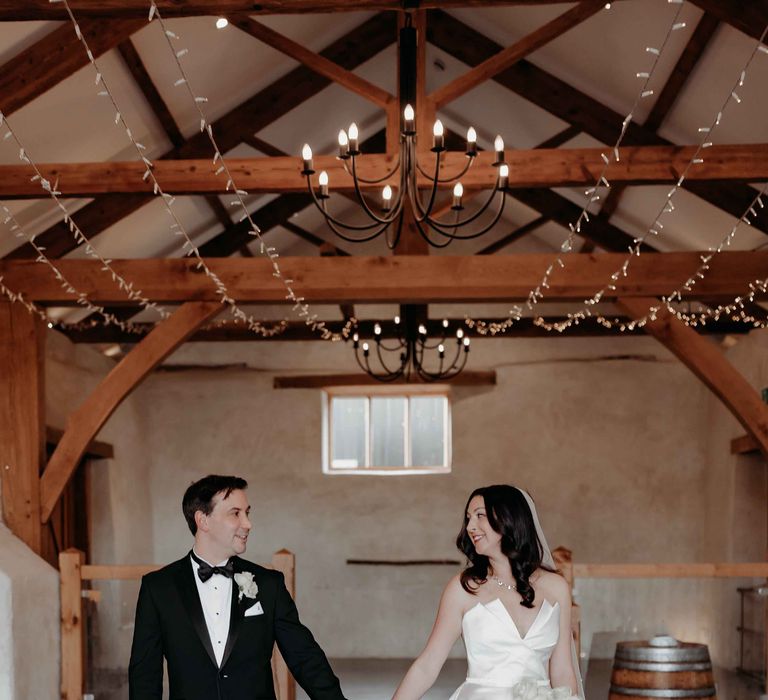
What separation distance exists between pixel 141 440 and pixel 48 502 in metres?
4.56

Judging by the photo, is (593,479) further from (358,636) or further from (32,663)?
(32,663)

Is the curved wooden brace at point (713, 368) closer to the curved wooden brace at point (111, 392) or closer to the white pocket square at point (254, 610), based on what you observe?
the curved wooden brace at point (111, 392)

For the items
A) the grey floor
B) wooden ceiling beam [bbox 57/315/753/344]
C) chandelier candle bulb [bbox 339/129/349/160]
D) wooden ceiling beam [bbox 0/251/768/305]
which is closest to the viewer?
chandelier candle bulb [bbox 339/129/349/160]

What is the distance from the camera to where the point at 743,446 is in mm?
10617

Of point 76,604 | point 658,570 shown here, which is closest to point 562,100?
point 658,570

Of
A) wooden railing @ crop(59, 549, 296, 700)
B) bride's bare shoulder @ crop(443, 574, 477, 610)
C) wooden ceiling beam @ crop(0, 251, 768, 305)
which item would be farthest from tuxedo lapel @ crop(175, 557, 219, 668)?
wooden ceiling beam @ crop(0, 251, 768, 305)

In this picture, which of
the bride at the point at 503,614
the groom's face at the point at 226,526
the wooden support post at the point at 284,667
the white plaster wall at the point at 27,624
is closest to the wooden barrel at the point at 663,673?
the wooden support post at the point at 284,667

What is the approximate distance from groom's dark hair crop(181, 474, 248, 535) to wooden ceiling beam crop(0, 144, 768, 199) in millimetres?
3330

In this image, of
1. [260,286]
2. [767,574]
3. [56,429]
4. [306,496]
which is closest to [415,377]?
[306,496]

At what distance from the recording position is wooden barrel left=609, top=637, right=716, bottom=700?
5852 millimetres

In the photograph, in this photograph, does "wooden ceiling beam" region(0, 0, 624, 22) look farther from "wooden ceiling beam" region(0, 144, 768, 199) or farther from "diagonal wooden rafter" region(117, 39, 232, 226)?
"diagonal wooden rafter" region(117, 39, 232, 226)

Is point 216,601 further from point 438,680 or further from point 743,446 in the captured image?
point 743,446

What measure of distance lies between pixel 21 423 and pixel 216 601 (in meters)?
4.70

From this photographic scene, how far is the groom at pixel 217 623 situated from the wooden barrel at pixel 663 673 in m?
2.84
